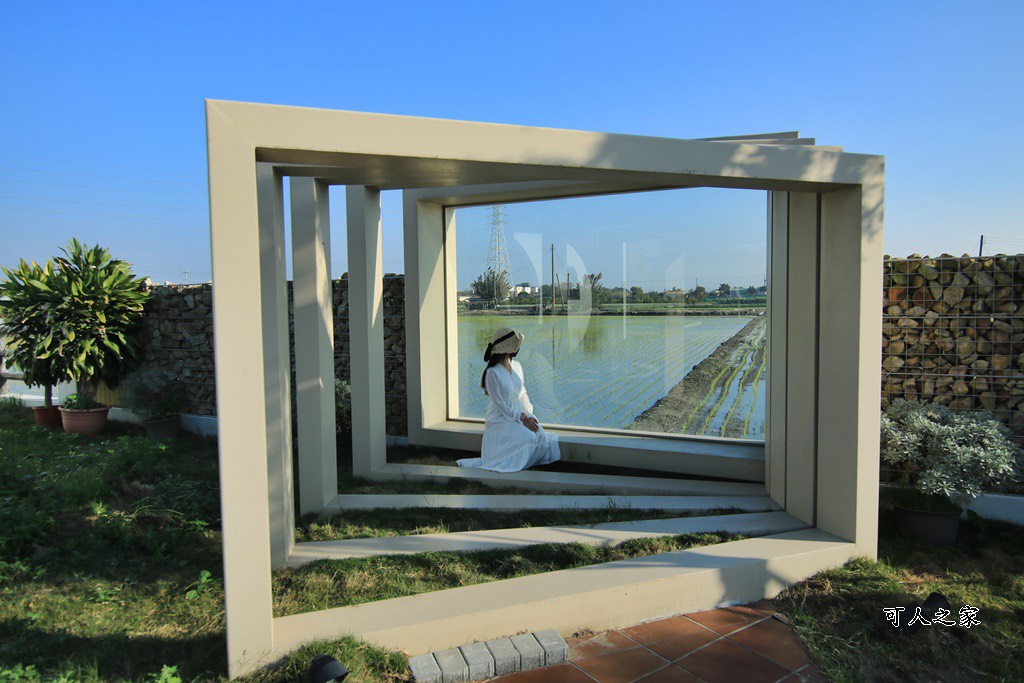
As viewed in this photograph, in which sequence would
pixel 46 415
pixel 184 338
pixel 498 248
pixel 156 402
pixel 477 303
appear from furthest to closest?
1. pixel 184 338
2. pixel 46 415
3. pixel 156 402
4. pixel 477 303
5. pixel 498 248

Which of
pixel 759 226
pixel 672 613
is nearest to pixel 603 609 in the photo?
pixel 672 613

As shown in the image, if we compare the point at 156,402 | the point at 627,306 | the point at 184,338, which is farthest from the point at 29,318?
the point at 627,306

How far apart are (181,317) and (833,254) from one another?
31.0 feet

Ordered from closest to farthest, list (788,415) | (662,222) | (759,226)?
(788,415)
(759,226)
(662,222)

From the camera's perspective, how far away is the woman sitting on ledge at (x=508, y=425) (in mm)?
6715

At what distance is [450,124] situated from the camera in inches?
131

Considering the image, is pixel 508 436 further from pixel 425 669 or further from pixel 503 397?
pixel 425 669

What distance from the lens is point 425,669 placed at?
3.05 meters

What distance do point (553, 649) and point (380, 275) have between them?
4431mm

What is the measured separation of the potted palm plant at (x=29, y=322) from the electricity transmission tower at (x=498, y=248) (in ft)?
22.8

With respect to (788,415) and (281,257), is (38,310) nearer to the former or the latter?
(281,257)

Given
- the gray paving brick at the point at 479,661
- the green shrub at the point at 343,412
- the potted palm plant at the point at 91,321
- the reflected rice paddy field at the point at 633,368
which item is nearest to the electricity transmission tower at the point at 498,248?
the reflected rice paddy field at the point at 633,368

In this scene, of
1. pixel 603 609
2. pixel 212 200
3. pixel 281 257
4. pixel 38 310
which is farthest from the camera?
pixel 38 310

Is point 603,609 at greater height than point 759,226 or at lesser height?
lesser
